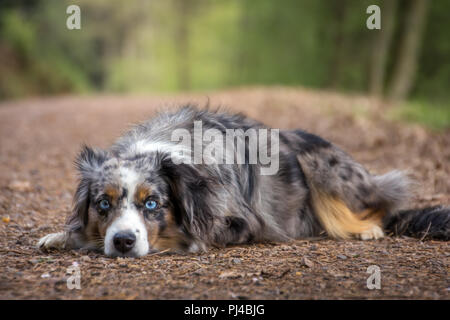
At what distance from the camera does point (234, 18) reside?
34281 millimetres

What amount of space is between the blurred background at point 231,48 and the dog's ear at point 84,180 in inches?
373

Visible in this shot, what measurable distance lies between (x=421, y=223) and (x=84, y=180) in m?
3.35

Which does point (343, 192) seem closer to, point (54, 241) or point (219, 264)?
point (219, 264)

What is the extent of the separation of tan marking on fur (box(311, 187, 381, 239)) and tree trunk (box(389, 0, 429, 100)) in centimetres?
1441

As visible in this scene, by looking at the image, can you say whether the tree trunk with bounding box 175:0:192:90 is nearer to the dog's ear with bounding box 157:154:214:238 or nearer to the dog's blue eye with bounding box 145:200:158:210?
the dog's ear with bounding box 157:154:214:238

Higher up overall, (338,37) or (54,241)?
(338,37)

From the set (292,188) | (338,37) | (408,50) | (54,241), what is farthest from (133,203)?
(338,37)

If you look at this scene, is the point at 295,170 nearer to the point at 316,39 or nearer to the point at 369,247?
the point at 369,247

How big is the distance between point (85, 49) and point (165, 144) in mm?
28461

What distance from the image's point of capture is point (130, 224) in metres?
4.04

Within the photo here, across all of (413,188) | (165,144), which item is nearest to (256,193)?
(165,144)

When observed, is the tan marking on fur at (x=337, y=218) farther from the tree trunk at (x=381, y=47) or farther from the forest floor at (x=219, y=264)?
the tree trunk at (x=381, y=47)

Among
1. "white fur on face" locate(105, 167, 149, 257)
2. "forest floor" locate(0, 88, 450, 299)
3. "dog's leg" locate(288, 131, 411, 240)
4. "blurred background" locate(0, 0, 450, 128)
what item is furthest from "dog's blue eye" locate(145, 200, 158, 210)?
"blurred background" locate(0, 0, 450, 128)
